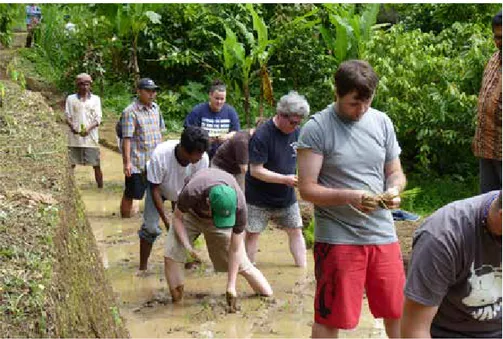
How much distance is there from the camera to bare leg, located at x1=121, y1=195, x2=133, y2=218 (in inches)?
404

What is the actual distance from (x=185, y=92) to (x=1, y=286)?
13503mm

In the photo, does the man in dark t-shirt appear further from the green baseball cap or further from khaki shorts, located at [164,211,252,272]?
the green baseball cap

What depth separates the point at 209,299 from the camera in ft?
24.9

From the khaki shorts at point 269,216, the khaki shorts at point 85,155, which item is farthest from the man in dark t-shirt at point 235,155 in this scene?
the khaki shorts at point 85,155

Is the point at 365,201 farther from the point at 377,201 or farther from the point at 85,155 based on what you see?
the point at 85,155

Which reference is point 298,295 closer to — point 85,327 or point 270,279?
point 270,279

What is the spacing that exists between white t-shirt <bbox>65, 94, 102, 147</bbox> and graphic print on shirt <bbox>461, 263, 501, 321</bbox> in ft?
27.6

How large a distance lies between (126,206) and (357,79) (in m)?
6.06

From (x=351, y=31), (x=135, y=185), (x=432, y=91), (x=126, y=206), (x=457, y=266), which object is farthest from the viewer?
(x=351, y=31)

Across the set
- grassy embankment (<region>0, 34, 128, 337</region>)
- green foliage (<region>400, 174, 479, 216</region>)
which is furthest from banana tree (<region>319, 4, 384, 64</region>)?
grassy embankment (<region>0, 34, 128, 337</region>)

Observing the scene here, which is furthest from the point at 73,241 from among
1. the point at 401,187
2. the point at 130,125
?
the point at 130,125

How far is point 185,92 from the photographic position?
16922mm

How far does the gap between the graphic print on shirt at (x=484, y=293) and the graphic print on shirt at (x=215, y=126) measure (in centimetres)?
624

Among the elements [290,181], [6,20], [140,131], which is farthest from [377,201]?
[6,20]
